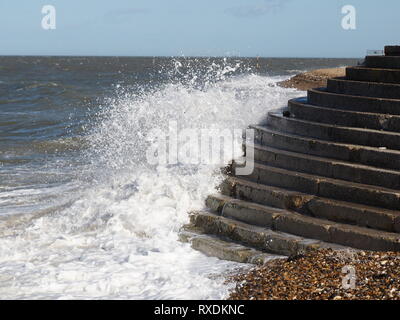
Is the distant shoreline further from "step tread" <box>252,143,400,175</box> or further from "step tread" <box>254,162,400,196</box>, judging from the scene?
"step tread" <box>254,162,400,196</box>

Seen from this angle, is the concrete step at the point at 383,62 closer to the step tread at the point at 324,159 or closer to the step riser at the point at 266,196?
the step tread at the point at 324,159

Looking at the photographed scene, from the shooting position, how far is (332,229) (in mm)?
5883

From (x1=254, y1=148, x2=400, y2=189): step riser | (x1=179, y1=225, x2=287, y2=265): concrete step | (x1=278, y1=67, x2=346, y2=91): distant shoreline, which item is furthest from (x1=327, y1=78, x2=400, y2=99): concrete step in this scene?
(x1=278, y1=67, x2=346, y2=91): distant shoreline

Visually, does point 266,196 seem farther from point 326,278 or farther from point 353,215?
point 326,278

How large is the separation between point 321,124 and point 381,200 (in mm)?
1583

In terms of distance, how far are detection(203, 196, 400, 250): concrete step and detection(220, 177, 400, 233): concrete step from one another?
0.02m

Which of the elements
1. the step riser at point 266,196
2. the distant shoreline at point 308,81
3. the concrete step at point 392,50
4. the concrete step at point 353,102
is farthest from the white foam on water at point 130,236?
the distant shoreline at point 308,81

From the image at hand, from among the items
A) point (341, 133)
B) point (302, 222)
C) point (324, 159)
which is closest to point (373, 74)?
point (341, 133)

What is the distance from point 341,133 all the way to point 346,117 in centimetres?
28

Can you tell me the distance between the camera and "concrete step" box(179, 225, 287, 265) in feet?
19.5

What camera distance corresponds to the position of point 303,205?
20.9ft

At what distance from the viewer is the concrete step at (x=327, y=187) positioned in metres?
5.94

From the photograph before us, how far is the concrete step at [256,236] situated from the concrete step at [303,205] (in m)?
0.18

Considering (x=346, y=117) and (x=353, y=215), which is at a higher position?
(x=346, y=117)
